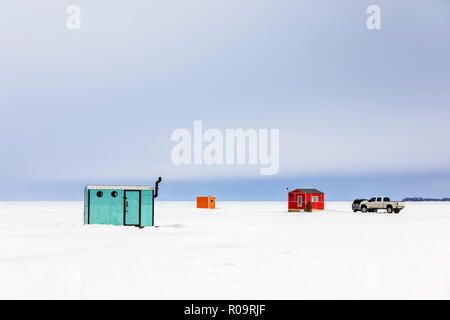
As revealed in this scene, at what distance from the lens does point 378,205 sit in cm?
5747

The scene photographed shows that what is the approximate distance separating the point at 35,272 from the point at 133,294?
4016 millimetres

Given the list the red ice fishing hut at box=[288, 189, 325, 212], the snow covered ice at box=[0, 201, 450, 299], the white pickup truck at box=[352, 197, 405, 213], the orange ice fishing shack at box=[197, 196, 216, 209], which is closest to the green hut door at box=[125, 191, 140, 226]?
the snow covered ice at box=[0, 201, 450, 299]

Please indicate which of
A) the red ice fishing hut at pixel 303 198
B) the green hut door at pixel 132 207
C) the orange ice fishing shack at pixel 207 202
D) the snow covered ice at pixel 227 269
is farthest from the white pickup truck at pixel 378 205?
the snow covered ice at pixel 227 269

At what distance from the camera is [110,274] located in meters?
11.9

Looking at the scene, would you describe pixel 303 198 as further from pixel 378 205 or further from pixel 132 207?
pixel 132 207

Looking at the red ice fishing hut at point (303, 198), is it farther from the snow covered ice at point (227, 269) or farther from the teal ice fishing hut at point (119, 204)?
the snow covered ice at point (227, 269)

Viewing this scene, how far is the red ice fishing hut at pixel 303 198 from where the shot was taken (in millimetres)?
60281

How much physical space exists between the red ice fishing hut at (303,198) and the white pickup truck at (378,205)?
4.62 m

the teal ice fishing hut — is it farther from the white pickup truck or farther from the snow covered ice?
the white pickup truck

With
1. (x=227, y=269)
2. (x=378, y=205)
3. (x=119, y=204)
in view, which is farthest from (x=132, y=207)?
(x=378, y=205)

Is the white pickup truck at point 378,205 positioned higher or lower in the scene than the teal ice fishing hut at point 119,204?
lower

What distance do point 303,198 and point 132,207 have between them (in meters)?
34.2

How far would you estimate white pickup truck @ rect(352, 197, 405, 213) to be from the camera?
56.4m
